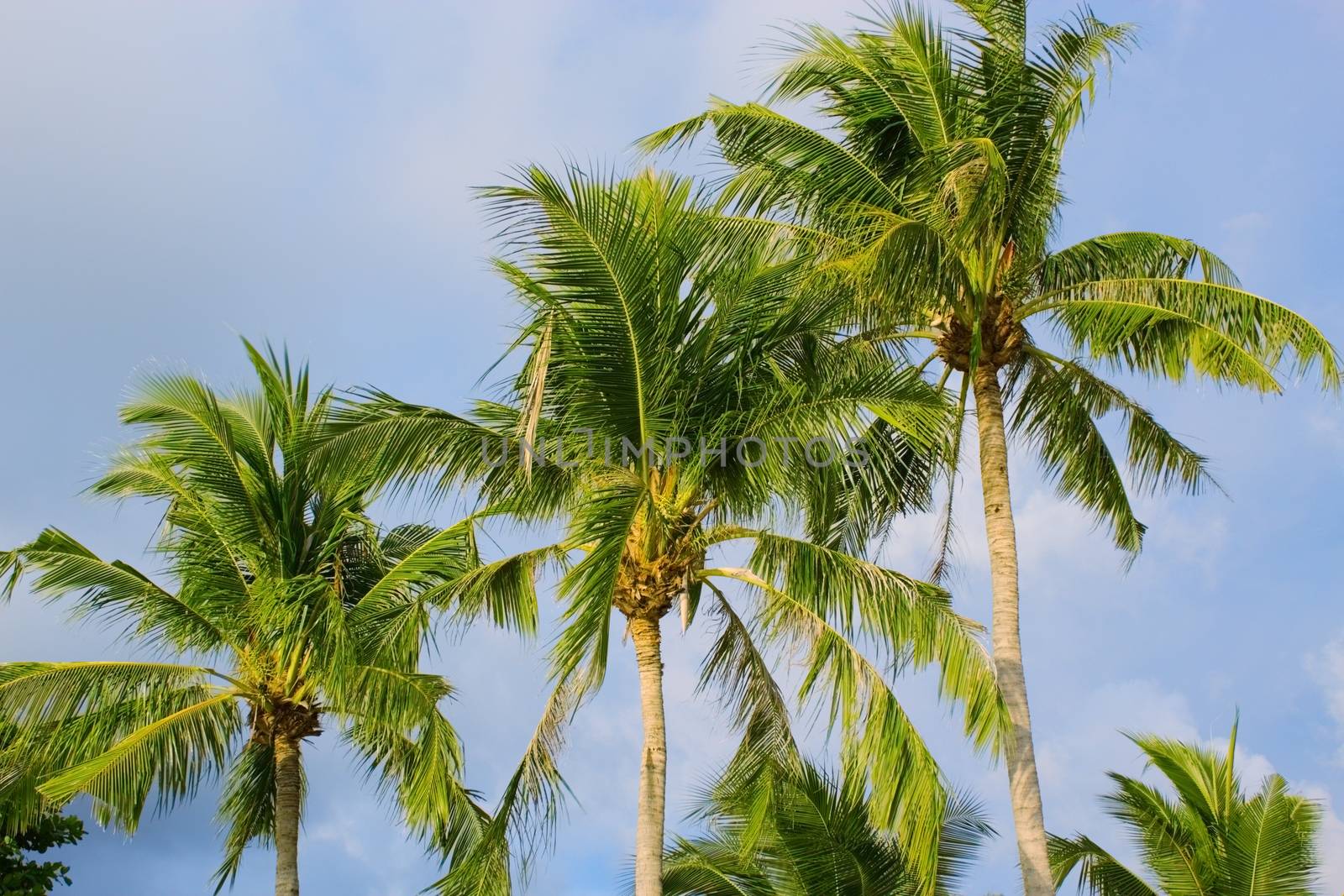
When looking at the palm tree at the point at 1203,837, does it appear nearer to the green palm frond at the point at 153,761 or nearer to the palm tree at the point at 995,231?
the palm tree at the point at 995,231

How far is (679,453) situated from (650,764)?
8.63 ft

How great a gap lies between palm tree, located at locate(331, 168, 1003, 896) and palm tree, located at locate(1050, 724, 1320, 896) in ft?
23.1

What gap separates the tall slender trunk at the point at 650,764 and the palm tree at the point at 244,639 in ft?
6.74

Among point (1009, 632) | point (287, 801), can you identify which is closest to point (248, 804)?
point (287, 801)

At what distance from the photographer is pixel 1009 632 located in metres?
13.8

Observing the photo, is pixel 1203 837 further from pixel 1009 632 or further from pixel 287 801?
pixel 287 801

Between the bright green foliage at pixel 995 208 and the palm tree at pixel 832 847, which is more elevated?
the bright green foliage at pixel 995 208

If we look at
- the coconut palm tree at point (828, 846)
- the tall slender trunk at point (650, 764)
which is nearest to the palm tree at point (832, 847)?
the coconut palm tree at point (828, 846)

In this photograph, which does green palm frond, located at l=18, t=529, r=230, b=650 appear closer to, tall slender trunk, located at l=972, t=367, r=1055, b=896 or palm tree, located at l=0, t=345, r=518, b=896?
palm tree, located at l=0, t=345, r=518, b=896

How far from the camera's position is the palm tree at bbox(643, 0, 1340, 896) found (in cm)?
1395

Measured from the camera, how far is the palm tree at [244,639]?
1405cm

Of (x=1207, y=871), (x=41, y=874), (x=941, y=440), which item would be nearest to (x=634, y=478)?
(x=941, y=440)

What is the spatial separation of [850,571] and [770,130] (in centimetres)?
517

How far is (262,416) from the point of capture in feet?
53.8
